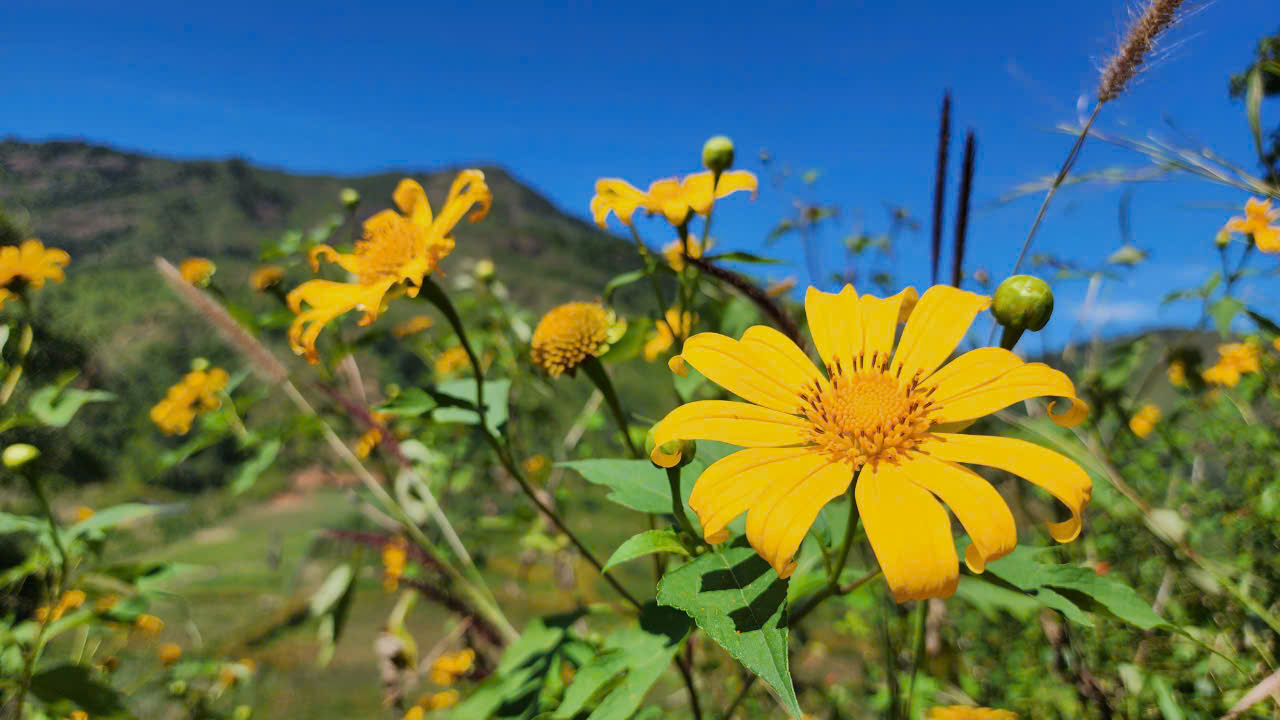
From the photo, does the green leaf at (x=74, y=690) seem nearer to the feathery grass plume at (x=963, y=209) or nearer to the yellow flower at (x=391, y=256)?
the yellow flower at (x=391, y=256)

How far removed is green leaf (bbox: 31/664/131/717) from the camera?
1.13 m

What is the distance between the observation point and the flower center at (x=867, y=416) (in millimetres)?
787

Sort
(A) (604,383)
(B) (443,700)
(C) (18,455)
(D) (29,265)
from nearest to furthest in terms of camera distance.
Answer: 1. (A) (604,383)
2. (C) (18,455)
3. (D) (29,265)
4. (B) (443,700)

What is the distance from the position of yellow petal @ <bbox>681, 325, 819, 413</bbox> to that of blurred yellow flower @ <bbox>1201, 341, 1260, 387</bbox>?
2.34m

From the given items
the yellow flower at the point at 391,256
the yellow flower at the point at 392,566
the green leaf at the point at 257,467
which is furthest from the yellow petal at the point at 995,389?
the green leaf at the point at 257,467

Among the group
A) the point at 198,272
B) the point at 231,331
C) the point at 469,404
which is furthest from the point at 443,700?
the point at 469,404

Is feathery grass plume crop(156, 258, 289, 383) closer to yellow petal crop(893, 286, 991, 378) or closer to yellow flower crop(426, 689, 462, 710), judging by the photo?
yellow petal crop(893, 286, 991, 378)

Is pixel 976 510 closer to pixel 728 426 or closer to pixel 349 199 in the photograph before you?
pixel 728 426

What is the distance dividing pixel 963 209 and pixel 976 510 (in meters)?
0.49

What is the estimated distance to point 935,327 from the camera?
0.87 m

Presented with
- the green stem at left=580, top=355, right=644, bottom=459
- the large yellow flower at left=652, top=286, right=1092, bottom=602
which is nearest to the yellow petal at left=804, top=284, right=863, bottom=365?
the large yellow flower at left=652, top=286, right=1092, bottom=602

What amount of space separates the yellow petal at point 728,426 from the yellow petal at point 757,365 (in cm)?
3

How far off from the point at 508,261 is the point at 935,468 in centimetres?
3828

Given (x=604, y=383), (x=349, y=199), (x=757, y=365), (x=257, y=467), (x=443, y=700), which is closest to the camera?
(x=757, y=365)
